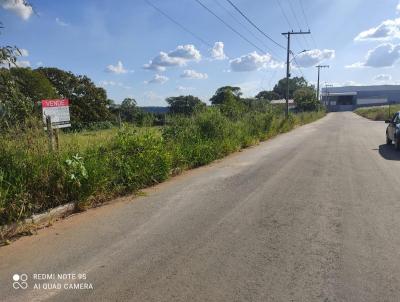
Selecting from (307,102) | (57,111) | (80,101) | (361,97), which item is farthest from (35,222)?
(361,97)

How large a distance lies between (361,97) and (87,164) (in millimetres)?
183502

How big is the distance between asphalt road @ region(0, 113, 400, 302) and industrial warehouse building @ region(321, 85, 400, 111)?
5869 inches

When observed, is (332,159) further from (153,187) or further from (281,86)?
(281,86)

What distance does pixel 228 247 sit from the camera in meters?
5.69

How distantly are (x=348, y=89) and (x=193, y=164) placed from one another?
19817 cm

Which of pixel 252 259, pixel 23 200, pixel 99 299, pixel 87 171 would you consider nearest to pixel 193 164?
pixel 87 171

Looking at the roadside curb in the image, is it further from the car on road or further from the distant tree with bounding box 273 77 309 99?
the distant tree with bounding box 273 77 309 99

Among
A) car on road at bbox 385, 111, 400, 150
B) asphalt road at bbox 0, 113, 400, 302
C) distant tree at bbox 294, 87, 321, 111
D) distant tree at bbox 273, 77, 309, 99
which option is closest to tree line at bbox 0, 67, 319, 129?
distant tree at bbox 294, 87, 321, 111

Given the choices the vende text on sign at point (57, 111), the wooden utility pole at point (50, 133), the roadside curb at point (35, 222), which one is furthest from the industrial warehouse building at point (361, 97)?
the roadside curb at point (35, 222)

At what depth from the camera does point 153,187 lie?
10297mm

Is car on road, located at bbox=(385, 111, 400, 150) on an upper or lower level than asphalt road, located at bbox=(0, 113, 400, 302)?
upper

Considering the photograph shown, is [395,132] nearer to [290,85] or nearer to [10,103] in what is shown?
[10,103]

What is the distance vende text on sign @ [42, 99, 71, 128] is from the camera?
32.2ft

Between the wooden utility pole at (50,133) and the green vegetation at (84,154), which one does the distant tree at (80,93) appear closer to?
the green vegetation at (84,154)
